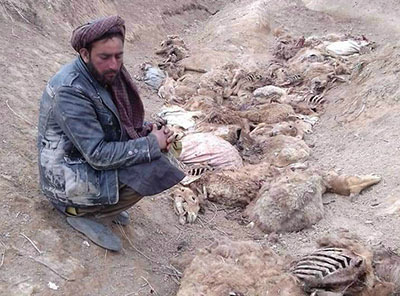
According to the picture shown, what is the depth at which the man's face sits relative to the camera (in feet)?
9.68

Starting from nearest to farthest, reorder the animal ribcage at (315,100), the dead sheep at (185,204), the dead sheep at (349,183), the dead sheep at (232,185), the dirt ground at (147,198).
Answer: the dirt ground at (147,198), the dead sheep at (185,204), the dead sheep at (349,183), the dead sheep at (232,185), the animal ribcage at (315,100)

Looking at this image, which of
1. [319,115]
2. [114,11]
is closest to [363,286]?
[319,115]

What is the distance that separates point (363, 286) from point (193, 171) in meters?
2.27

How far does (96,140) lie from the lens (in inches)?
115

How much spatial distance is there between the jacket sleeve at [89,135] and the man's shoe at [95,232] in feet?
1.57

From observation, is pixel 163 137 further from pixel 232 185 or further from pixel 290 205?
pixel 232 185

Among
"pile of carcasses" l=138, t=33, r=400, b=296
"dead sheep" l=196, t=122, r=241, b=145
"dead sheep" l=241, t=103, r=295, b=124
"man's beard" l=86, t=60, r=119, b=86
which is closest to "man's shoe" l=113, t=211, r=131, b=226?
"pile of carcasses" l=138, t=33, r=400, b=296

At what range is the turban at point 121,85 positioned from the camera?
2896 mm

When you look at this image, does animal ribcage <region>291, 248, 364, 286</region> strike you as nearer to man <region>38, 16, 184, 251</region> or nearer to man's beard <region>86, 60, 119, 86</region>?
man <region>38, 16, 184, 251</region>

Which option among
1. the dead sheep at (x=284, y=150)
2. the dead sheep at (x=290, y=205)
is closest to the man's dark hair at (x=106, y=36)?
the dead sheep at (x=290, y=205)

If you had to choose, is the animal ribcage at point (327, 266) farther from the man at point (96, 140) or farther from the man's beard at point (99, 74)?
the man's beard at point (99, 74)

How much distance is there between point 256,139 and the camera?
5812mm

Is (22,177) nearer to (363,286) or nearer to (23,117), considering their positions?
(23,117)

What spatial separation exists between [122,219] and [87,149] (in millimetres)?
857
